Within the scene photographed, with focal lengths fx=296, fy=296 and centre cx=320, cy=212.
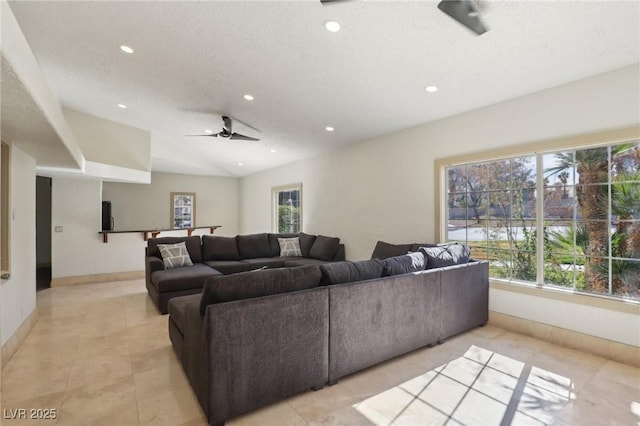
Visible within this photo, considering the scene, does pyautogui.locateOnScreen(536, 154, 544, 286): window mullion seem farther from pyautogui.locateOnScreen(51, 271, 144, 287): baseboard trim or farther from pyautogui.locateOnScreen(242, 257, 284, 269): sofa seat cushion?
pyautogui.locateOnScreen(51, 271, 144, 287): baseboard trim

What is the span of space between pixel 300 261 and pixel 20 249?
3.79 metres

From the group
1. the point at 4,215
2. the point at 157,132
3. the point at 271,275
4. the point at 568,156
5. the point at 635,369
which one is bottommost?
the point at 635,369

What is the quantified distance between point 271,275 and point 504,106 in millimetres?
3386

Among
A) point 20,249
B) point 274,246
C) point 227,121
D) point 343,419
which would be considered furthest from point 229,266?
point 343,419

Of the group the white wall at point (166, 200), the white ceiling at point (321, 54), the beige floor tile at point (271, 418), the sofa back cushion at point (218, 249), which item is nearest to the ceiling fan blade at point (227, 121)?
the white ceiling at point (321, 54)

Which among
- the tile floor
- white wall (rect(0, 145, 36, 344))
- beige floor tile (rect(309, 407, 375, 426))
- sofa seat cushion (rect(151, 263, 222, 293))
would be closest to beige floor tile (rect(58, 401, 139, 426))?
the tile floor

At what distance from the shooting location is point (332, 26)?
2531mm

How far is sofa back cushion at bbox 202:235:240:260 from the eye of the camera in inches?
218

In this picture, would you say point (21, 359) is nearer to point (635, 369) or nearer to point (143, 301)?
point (143, 301)

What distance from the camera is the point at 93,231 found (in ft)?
19.3

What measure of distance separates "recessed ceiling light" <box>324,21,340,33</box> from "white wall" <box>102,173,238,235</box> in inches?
315

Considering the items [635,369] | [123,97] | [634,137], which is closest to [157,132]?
[123,97]

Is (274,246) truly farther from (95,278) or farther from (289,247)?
(95,278)

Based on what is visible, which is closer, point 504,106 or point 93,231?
point 504,106
